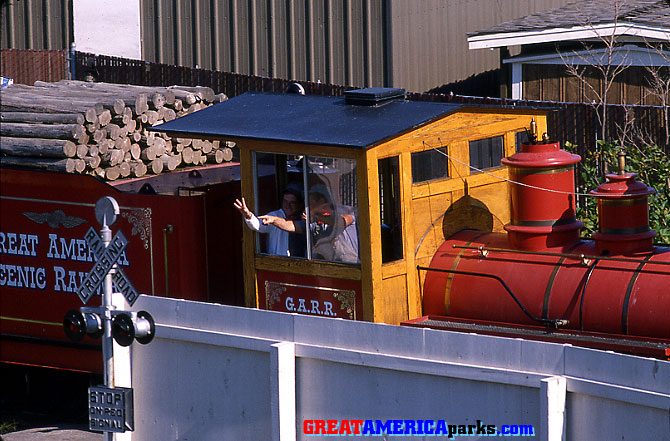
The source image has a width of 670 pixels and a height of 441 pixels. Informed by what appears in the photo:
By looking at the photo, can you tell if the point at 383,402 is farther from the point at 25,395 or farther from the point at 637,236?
the point at 25,395

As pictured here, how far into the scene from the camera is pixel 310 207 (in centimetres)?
809

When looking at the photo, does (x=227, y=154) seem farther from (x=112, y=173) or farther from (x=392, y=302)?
(x=392, y=302)

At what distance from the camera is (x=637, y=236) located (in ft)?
24.6

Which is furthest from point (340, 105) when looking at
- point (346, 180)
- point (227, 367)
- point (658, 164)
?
point (658, 164)

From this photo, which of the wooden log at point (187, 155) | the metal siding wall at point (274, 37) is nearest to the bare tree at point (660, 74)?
the metal siding wall at point (274, 37)

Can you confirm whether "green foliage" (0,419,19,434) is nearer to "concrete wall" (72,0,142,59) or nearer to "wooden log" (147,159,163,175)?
"wooden log" (147,159,163,175)

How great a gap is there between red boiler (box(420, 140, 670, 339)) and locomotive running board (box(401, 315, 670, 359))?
62 mm

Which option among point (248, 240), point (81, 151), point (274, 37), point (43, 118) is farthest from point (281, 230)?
point (274, 37)

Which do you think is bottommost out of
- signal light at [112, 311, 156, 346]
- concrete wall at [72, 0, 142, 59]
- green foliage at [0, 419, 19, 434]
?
green foliage at [0, 419, 19, 434]

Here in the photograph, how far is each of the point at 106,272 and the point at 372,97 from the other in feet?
8.15

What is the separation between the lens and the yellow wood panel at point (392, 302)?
7.77 meters

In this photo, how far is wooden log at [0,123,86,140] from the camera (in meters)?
11.1

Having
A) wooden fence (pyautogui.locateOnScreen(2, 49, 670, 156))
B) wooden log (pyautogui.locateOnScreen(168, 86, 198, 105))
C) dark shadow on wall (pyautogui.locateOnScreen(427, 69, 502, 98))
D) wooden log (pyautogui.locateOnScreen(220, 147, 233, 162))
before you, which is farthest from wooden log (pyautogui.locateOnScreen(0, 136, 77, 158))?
dark shadow on wall (pyautogui.locateOnScreen(427, 69, 502, 98))

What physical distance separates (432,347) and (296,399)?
1.26m
